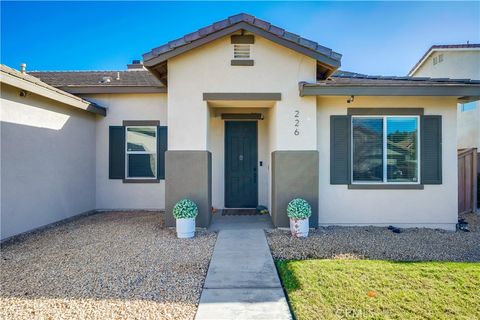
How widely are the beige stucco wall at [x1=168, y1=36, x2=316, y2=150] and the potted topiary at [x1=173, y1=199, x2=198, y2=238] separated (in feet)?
5.04

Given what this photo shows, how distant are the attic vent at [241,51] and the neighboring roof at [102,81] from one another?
119 inches

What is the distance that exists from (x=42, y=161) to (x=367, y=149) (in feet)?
28.2

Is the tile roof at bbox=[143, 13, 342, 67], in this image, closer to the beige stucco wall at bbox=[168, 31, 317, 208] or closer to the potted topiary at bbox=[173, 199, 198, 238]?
the beige stucco wall at bbox=[168, 31, 317, 208]

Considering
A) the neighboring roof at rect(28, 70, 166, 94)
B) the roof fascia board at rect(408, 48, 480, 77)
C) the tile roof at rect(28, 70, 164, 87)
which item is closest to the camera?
the neighboring roof at rect(28, 70, 166, 94)

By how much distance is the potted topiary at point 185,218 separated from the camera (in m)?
6.48

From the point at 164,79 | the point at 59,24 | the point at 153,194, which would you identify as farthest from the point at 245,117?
the point at 59,24

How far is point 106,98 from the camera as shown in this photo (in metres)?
9.52

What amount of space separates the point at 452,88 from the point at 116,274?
8442mm

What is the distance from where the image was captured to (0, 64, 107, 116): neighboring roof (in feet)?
19.3

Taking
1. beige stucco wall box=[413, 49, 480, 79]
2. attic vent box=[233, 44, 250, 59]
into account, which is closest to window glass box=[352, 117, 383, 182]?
attic vent box=[233, 44, 250, 59]

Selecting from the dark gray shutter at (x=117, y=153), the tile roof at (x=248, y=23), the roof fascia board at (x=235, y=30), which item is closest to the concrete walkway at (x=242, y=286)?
the roof fascia board at (x=235, y=30)

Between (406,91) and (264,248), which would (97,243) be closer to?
(264,248)

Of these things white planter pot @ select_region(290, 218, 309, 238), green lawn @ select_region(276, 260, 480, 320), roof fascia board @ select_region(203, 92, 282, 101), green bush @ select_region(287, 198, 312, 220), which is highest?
roof fascia board @ select_region(203, 92, 282, 101)

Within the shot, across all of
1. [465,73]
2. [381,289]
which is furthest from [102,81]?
[465,73]
